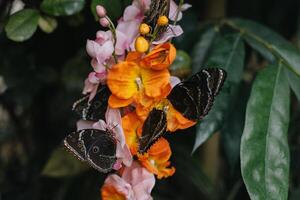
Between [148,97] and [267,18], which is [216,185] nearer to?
[267,18]

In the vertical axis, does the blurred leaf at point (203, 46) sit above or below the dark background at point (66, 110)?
above

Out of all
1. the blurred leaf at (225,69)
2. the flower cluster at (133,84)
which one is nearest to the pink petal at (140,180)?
the flower cluster at (133,84)

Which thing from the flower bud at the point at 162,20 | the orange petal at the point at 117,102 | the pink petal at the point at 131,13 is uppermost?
the flower bud at the point at 162,20

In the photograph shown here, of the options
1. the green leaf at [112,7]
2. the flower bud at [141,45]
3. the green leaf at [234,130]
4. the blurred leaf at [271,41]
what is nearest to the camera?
the flower bud at [141,45]

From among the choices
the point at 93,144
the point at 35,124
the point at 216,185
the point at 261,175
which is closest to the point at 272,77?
the point at 261,175

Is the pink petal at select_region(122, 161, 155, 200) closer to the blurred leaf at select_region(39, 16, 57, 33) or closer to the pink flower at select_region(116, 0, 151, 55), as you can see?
the pink flower at select_region(116, 0, 151, 55)

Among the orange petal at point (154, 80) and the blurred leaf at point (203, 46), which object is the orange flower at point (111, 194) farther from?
the blurred leaf at point (203, 46)
